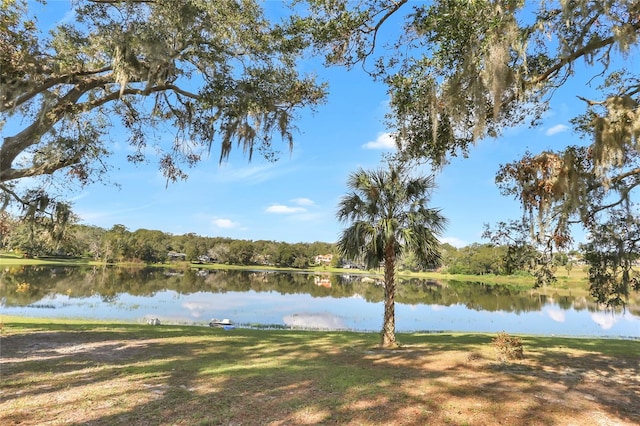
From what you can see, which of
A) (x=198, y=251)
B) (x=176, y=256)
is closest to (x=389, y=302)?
(x=198, y=251)

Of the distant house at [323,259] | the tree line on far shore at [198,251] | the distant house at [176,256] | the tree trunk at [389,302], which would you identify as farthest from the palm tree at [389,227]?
the distant house at [323,259]

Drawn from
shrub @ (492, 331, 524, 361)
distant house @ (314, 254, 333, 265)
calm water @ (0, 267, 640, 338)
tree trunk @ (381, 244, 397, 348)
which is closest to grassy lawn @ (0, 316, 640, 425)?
shrub @ (492, 331, 524, 361)

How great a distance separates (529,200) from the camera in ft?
20.4

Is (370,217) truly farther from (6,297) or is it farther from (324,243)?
(324,243)

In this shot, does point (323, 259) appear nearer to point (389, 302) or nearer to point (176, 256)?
point (176, 256)

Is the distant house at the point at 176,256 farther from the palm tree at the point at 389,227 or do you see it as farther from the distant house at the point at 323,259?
the palm tree at the point at 389,227

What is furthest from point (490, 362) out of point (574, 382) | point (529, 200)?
point (529, 200)

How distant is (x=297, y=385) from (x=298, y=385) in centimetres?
2

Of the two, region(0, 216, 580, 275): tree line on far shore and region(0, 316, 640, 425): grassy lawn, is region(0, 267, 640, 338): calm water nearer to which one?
region(0, 316, 640, 425): grassy lawn

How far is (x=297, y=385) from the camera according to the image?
6020 millimetres

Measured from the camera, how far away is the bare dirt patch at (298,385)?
4.62 m

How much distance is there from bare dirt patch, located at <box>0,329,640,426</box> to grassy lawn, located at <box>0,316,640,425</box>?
0.07ft

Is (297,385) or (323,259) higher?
(323,259)

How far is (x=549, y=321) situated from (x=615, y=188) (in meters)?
22.7
